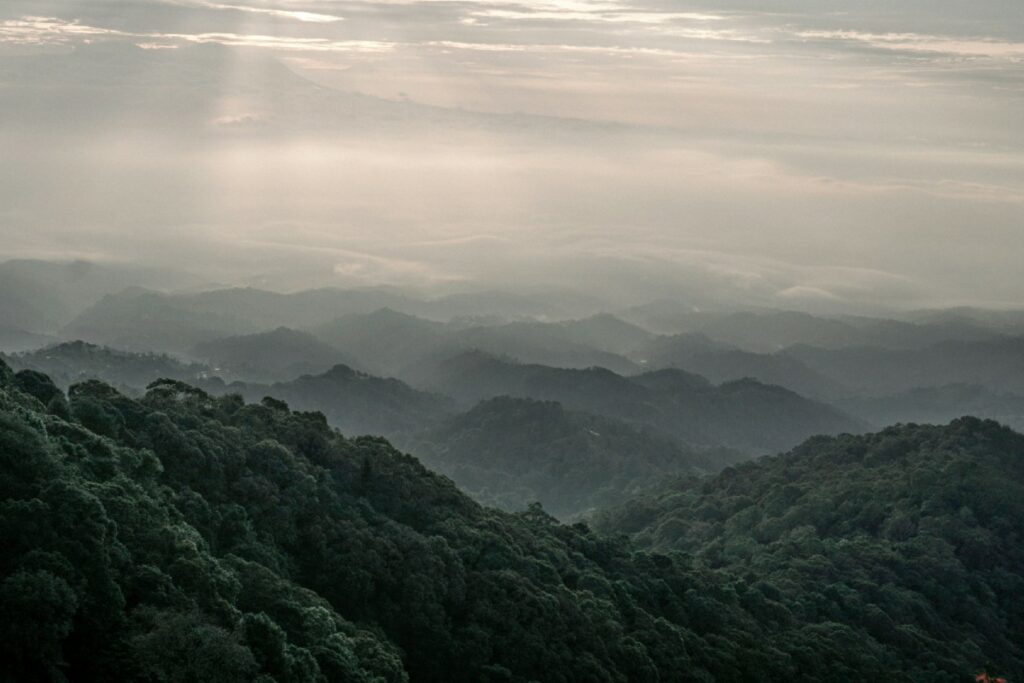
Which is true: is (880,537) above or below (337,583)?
below

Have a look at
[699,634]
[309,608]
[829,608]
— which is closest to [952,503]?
[829,608]

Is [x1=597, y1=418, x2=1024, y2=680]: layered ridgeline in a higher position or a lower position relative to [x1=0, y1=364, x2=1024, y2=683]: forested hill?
lower

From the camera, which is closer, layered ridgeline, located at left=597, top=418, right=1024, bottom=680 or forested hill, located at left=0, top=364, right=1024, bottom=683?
forested hill, located at left=0, top=364, right=1024, bottom=683

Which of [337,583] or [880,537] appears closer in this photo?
[337,583]
